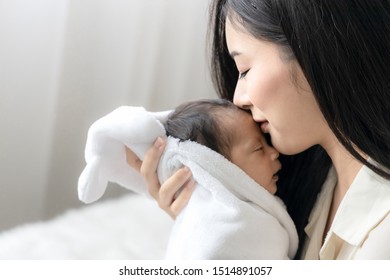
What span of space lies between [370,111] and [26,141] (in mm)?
960

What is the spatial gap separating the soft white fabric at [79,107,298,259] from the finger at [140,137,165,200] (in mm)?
13

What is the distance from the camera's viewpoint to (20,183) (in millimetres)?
1447

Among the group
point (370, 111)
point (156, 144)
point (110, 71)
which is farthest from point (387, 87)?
point (110, 71)

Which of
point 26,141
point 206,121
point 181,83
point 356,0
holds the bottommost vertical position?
point 26,141

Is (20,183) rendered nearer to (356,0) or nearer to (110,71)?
(110,71)

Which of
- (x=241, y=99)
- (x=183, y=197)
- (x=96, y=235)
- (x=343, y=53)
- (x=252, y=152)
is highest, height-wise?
(x=343, y=53)

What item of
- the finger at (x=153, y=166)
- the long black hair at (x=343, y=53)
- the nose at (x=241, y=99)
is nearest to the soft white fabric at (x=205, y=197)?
the finger at (x=153, y=166)

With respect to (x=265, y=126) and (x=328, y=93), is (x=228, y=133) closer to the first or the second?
(x=265, y=126)

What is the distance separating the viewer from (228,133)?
3.35 ft

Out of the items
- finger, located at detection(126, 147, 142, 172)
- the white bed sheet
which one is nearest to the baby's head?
finger, located at detection(126, 147, 142, 172)

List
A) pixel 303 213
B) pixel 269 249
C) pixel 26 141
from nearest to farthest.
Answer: pixel 269 249
pixel 303 213
pixel 26 141

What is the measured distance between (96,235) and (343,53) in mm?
819

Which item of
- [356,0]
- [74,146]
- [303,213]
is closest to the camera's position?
[356,0]

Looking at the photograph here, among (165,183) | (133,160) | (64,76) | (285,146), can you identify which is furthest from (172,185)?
(64,76)
